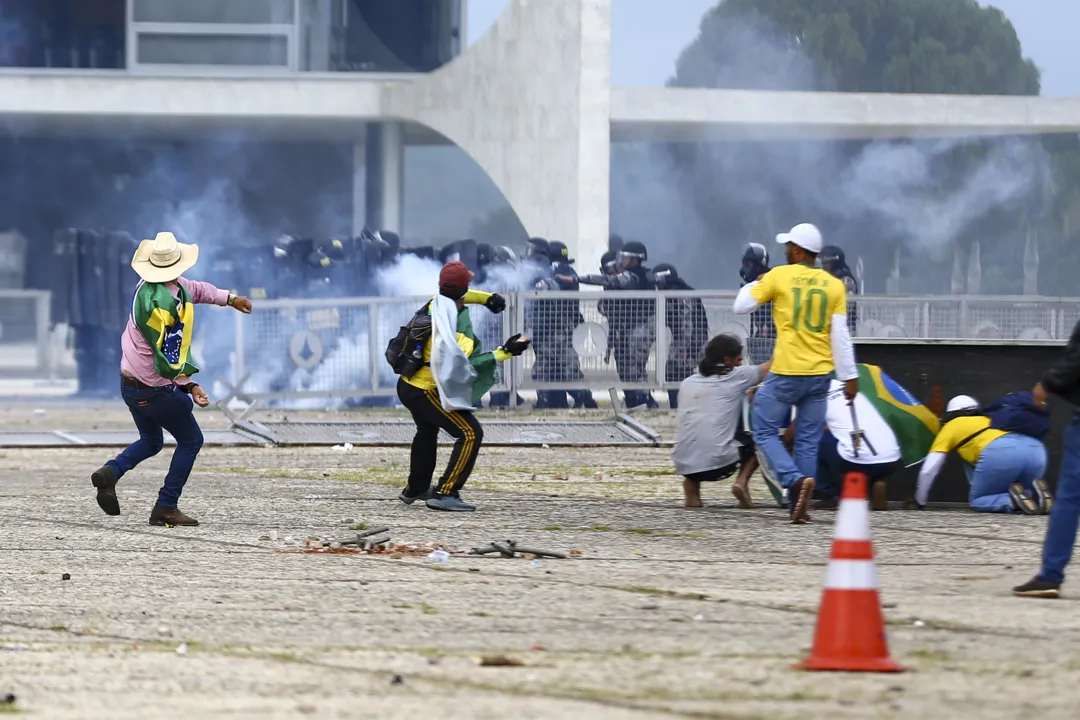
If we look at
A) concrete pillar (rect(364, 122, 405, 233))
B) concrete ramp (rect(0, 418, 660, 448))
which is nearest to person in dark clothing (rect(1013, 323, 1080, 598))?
concrete ramp (rect(0, 418, 660, 448))

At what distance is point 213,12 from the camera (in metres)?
36.5

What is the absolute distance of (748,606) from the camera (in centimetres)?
665

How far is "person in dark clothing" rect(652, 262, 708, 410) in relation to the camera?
1814 centimetres

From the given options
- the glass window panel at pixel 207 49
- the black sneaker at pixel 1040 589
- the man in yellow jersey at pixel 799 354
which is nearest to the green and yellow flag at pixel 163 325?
the man in yellow jersey at pixel 799 354

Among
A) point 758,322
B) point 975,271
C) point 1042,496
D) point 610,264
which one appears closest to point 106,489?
point 1042,496

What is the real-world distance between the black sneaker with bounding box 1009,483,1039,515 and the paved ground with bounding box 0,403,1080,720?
0.16 m

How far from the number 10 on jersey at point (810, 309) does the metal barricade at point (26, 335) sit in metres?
18.9

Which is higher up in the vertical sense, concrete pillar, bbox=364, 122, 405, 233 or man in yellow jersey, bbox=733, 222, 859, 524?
concrete pillar, bbox=364, 122, 405, 233

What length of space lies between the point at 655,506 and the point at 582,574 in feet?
10.5

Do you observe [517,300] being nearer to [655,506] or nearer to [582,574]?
[655,506]

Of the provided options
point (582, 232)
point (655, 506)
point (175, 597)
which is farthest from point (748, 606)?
point (582, 232)

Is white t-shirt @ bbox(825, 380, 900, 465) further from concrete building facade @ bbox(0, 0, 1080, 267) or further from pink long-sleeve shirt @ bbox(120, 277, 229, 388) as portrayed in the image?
concrete building facade @ bbox(0, 0, 1080, 267)

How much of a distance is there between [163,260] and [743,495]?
355 centimetres

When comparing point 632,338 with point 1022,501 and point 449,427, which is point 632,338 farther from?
point 1022,501
